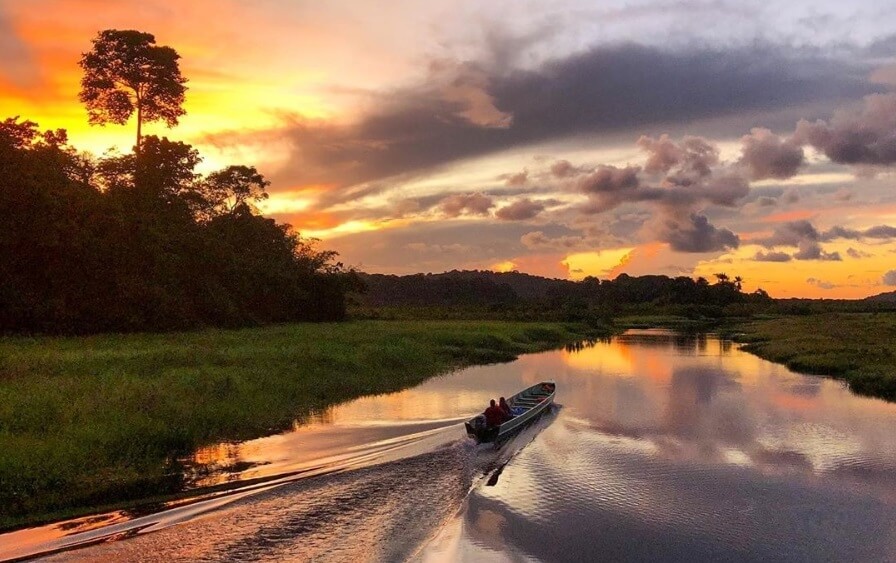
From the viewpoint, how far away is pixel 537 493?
19.4m

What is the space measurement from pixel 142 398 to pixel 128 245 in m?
28.1

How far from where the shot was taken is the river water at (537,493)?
47.1 feet

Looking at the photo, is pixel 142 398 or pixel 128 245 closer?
pixel 142 398

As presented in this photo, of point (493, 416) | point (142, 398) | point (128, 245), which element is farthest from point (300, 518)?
point (128, 245)

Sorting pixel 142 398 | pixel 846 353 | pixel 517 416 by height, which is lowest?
pixel 517 416

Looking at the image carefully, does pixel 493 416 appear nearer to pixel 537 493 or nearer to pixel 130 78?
pixel 537 493

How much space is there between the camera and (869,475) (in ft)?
70.7

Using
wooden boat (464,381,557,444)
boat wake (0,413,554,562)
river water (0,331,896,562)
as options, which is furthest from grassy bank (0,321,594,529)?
wooden boat (464,381,557,444)

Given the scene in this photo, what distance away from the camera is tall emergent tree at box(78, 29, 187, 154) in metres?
54.2

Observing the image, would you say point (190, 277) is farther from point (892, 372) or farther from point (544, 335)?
point (892, 372)

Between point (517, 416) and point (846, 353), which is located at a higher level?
point (846, 353)

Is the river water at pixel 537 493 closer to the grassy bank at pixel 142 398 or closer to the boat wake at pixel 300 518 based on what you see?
the boat wake at pixel 300 518

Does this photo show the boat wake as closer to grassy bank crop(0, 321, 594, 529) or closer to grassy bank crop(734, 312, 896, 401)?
grassy bank crop(0, 321, 594, 529)

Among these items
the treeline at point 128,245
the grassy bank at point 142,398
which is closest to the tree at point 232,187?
the treeline at point 128,245
